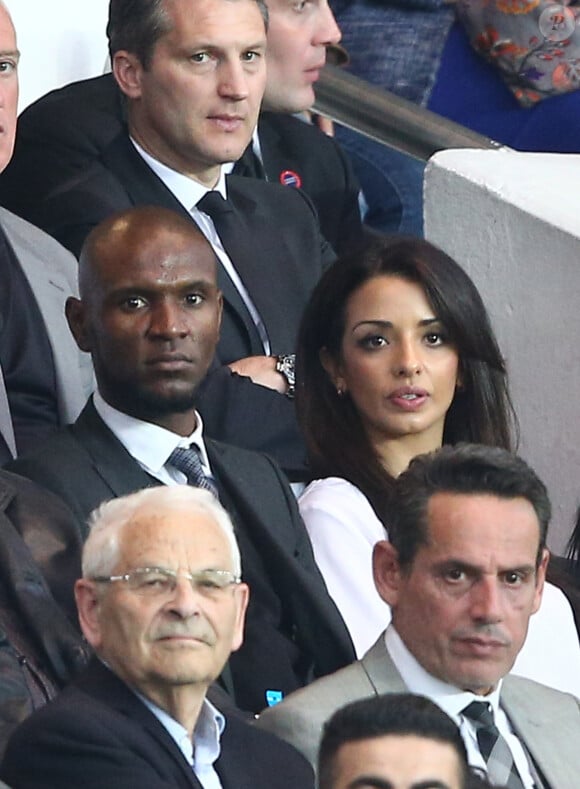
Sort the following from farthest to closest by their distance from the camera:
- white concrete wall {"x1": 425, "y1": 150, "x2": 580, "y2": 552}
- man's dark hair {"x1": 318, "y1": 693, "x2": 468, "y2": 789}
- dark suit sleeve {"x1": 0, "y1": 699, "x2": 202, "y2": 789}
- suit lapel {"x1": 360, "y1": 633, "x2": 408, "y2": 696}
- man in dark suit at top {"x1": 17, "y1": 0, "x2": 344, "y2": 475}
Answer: white concrete wall {"x1": 425, "y1": 150, "x2": 580, "y2": 552} → man in dark suit at top {"x1": 17, "y1": 0, "x2": 344, "y2": 475} → suit lapel {"x1": 360, "y1": 633, "x2": 408, "y2": 696} → dark suit sleeve {"x1": 0, "y1": 699, "x2": 202, "y2": 789} → man's dark hair {"x1": 318, "y1": 693, "x2": 468, "y2": 789}

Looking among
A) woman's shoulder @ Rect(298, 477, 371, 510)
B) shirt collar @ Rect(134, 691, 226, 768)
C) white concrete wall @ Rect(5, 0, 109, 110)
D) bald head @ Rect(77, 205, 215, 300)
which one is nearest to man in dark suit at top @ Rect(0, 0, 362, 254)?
white concrete wall @ Rect(5, 0, 109, 110)

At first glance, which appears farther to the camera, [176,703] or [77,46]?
[77,46]

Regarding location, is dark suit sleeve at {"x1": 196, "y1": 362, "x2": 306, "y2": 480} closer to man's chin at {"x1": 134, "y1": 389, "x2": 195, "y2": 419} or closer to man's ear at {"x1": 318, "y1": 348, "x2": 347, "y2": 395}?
man's ear at {"x1": 318, "y1": 348, "x2": 347, "y2": 395}

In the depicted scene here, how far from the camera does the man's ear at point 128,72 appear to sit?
17.5ft

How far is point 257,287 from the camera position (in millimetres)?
5312

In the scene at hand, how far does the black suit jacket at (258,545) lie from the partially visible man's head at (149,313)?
8 cm

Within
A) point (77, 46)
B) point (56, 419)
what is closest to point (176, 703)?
point (56, 419)

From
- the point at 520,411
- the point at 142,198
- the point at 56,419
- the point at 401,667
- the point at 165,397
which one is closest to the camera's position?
the point at 401,667

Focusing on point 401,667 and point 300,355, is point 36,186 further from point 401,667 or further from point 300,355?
point 401,667

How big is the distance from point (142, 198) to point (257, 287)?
0.28 meters

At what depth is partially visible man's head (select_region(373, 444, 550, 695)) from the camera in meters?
3.98

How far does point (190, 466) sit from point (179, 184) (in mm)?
Result: 1053

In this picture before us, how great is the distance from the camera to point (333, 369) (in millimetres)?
4887

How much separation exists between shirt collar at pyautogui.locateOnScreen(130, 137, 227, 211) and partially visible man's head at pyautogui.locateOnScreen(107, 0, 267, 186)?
23 mm
